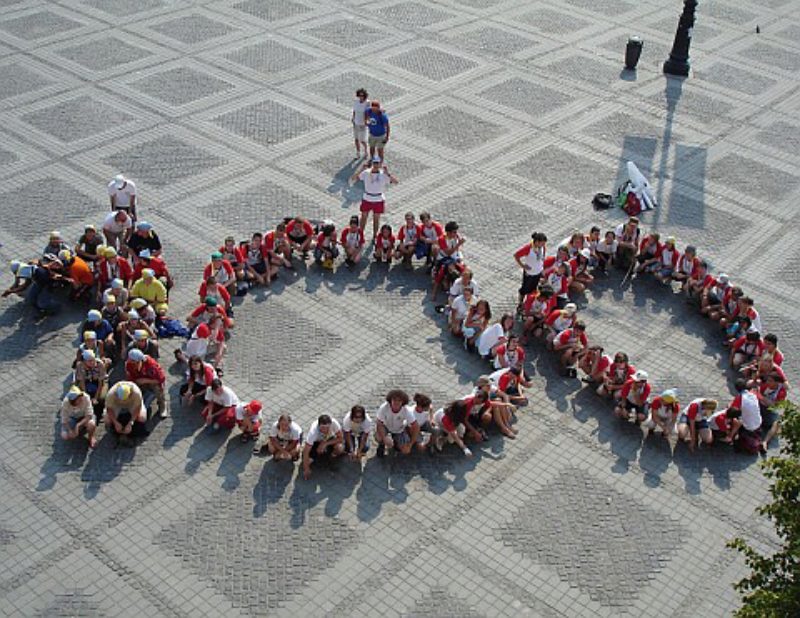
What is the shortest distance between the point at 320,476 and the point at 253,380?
2263mm

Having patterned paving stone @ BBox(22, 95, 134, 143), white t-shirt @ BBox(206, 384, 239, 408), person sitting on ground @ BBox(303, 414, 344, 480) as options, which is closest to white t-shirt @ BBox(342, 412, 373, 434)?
person sitting on ground @ BBox(303, 414, 344, 480)

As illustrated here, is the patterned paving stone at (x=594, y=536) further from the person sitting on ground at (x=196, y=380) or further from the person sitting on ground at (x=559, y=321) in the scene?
the person sitting on ground at (x=196, y=380)

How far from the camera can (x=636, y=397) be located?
522 inches

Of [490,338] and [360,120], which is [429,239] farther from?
[360,120]

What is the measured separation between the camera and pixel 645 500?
1213cm

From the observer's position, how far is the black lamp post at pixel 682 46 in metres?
24.4

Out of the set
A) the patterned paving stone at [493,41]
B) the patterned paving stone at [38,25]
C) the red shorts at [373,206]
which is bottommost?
the patterned paving stone at [38,25]

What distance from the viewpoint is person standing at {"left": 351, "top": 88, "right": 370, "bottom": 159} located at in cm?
1916

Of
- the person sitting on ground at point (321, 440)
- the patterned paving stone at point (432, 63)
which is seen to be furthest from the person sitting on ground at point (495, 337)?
the patterned paving stone at point (432, 63)

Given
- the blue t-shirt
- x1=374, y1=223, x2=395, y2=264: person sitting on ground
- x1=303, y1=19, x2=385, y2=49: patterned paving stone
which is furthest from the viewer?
x1=303, y1=19, x2=385, y2=49: patterned paving stone

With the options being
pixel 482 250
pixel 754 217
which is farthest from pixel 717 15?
pixel 482 250

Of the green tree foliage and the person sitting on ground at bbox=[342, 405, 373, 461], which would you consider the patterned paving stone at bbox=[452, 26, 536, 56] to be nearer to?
the person sitting on ground at bbox=[342, 405, 373, 461]

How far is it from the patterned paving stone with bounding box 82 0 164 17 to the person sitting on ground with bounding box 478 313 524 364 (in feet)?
58.1

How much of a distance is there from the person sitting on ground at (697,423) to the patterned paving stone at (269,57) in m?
14.8
